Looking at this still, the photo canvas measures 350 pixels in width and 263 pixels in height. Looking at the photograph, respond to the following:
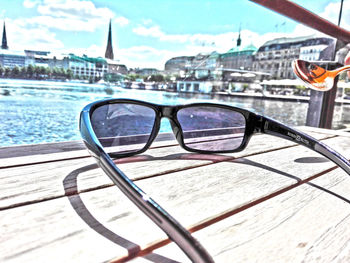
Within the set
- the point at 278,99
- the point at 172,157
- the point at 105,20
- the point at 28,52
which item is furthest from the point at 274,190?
the point at 278,99

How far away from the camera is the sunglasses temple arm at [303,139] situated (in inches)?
12.9

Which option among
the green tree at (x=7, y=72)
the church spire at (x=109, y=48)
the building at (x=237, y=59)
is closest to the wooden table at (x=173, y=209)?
the green tree at (x=7, y=72)

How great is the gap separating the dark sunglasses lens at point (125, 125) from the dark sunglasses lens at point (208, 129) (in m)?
0.06

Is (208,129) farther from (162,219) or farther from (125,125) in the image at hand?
(162,219)

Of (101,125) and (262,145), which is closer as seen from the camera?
(101,125)

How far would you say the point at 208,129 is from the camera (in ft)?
1.94

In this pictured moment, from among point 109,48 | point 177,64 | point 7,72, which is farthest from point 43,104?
point 177,64

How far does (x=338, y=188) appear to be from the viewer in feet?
1.05

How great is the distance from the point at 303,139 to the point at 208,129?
25cm

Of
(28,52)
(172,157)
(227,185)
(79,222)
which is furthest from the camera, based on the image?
(28,52)

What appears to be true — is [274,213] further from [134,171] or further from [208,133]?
[208,133]

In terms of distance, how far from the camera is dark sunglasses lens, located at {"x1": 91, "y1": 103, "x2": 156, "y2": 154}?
15.1 inches

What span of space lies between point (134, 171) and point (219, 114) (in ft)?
0.84

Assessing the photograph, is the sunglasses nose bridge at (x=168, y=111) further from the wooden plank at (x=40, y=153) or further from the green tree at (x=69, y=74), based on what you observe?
the green tree at (x=69, y=74)
